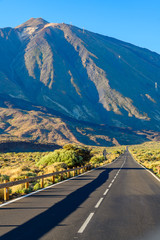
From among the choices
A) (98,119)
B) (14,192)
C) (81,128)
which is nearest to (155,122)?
(98,119)

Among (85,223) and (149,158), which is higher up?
(149,158)

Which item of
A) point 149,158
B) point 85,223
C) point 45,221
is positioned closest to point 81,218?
point 85,223

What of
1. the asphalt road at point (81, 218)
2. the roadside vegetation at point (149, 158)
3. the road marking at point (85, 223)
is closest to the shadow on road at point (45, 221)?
the asphalt road at point (81, 218)

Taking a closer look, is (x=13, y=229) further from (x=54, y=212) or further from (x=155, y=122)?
(x=155, y=122)

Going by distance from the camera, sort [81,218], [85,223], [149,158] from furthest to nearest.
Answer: [149,158] < [81,218] < [85,223]

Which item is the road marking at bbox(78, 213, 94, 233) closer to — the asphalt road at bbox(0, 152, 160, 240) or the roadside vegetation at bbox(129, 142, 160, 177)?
the asphalt road at bbox(0, 152, 160, 240)

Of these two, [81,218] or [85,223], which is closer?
[85,223]

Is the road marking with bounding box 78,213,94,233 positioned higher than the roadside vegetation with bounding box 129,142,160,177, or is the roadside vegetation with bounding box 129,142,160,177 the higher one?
the roadside vegetation with bounding box 129,142,160,177

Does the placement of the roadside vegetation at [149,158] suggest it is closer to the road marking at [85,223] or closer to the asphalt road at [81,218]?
the asphalt road at [81,218]

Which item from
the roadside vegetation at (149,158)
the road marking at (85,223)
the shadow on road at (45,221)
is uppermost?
the roadside vegetation at (149,158)

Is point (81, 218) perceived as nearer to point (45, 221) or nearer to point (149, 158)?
point (45, 221)

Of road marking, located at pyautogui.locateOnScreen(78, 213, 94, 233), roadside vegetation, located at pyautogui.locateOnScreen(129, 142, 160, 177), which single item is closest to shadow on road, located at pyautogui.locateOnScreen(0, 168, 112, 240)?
road marking, located at pyautogui.locateOnScreen(78, 213, 94, 233)

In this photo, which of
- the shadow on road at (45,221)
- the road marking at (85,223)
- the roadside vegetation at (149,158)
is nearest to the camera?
the shadow on road at (45,221)

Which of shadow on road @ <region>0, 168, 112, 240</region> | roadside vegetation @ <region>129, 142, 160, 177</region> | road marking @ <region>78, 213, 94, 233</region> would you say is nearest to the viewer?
shadow on road @ <region>0, 168, 112, 240</region>
